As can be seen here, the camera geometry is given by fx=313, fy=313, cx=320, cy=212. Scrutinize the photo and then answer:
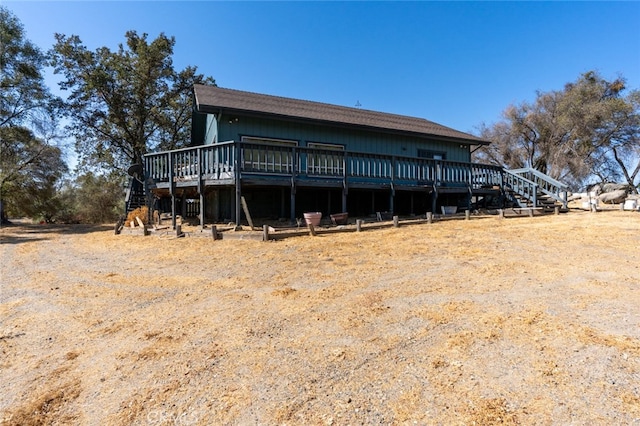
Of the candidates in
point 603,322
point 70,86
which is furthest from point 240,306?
point 70,86

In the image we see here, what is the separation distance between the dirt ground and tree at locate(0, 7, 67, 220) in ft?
53.1

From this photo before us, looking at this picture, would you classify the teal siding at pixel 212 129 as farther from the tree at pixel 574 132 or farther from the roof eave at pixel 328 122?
the tree at pixel 574 132

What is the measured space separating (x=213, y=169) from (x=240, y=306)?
6127 millimetres

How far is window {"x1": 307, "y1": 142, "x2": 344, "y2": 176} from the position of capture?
10117mm

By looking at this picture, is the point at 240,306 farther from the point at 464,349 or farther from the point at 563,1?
the point at 563,1

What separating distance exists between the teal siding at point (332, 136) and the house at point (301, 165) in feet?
0.13

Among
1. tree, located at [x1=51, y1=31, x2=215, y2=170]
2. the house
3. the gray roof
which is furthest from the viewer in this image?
tree, located at [x1=51, y1=31, x2=215, y2=170]

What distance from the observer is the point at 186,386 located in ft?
7.86

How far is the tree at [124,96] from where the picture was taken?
20.7 m

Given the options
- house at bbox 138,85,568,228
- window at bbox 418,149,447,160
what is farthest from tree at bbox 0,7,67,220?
window at bbox 418,149,447,160

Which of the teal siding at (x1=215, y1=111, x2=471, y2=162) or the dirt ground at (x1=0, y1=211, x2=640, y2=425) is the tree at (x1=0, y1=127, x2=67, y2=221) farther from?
the dirt ground at (x1=0, y1=211, x2=640, y2=425)

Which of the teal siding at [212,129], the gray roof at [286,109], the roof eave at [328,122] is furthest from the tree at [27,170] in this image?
the roof eave at [328,122]

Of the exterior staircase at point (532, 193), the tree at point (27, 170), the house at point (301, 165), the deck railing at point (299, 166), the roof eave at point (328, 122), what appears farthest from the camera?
the tree at point (27, 170)

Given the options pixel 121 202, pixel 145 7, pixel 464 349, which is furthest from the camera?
pixel 121 202
